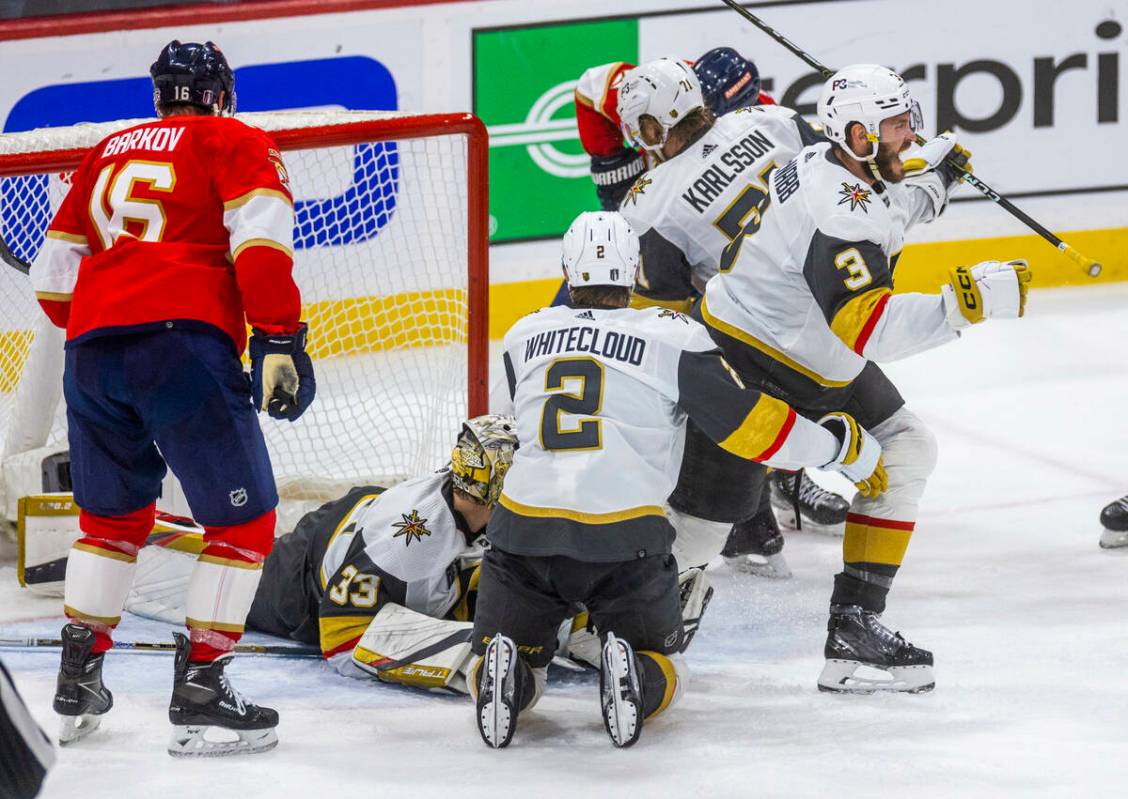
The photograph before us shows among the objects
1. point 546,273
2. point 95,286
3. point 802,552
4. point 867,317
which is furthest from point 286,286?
point 546,273

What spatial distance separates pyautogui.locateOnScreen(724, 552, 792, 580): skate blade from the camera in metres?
4.62

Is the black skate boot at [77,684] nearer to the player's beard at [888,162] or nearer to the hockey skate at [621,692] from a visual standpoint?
the hockey skate at [621,692]

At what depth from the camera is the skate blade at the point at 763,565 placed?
4617 millimetres

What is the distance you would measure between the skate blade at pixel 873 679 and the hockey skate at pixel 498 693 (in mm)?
756

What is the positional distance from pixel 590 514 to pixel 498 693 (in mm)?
366

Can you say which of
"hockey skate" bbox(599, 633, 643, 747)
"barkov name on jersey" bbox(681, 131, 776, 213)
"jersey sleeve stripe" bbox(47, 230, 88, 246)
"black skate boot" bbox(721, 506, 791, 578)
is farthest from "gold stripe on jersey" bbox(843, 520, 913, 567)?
"jersey sleeve stripe" bbox(47, 230, 88, 246)

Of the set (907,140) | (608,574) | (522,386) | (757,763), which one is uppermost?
(907,140)

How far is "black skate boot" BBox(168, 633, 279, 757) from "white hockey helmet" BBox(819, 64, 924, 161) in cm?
158

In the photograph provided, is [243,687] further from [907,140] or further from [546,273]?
[546,273]

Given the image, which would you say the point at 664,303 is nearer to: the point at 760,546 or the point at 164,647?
the point at 760,546

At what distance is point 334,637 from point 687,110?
1.68 meters

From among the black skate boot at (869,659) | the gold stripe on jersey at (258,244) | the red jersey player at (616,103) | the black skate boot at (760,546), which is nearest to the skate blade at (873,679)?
the black skate boot at (869,659)

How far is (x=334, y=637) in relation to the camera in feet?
12.3

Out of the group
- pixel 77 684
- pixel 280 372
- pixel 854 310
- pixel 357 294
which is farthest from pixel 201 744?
pixel 357 294
